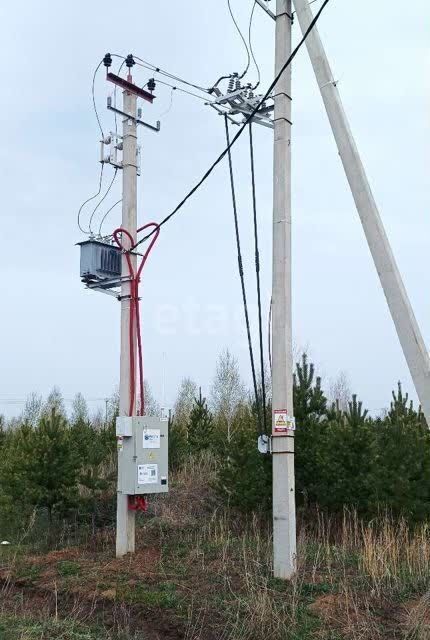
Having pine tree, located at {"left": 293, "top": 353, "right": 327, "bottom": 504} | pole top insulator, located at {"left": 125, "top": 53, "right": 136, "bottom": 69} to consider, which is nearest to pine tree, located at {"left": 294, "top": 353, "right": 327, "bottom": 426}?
pine tree, located at {"left": 293, "top": 353, "right": 327, "bottom": 504}

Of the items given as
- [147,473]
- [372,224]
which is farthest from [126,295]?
[372,224]

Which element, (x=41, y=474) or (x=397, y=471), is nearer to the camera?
(x=397, y=471)

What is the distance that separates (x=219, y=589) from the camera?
7.21 metres

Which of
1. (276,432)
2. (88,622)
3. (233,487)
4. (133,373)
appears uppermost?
(133,373)

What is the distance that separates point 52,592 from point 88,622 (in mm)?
1328

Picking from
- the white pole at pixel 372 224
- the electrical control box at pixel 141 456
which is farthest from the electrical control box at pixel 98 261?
the white pole at pixel 372 224

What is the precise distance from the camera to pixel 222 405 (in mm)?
37625

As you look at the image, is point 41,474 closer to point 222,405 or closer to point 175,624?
point 175,624

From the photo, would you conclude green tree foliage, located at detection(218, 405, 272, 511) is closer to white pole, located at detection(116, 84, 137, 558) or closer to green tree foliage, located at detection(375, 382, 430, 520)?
green tree foliage, located at detection(375, 382, 430, 520)

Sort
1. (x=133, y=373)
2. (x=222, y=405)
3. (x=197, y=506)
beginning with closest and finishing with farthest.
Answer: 1. (x=133, y=373)
2. (x=197, y=506)
3. (x=222, y=405)

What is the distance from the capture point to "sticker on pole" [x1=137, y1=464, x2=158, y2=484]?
9.11 metres

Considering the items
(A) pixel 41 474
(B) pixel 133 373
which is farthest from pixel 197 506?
(B) pixel 133 373

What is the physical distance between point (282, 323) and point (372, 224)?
1825 mm

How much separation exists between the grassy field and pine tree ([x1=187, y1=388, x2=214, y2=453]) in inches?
312
